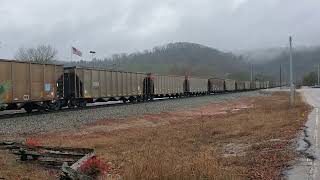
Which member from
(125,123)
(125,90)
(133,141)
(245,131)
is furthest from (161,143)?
(125,90)

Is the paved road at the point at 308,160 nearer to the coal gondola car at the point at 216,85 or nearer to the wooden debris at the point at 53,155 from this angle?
the wooden debris at the point at 53,155

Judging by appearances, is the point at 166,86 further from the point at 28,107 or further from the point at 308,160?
the point at 308,160

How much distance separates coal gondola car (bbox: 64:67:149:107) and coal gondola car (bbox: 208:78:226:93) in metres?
42.7

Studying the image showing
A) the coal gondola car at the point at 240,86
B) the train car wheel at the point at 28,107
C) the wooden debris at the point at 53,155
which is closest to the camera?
the wooden debris at the point at 53,155

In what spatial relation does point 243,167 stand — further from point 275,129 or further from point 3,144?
point 275,129

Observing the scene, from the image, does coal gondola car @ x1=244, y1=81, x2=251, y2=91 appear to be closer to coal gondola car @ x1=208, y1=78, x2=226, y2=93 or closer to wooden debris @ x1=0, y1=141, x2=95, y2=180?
coal gondola car @ x1=208, y1=78, x2=226, y2=93

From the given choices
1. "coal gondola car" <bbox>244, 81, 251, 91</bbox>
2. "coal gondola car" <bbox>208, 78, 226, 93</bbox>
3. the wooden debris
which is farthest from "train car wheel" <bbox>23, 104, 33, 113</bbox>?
"coal gondola car" <bbox>244, 81, 251, 91</bbox>

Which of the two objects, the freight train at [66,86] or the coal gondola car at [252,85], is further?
the coal gondola car at [252,85]

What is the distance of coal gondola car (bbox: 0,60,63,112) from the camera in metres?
30.7

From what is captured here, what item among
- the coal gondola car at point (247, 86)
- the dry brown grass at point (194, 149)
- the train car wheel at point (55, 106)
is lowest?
the dry brown grass at point (194, 149)

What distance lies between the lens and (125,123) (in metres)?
29.7

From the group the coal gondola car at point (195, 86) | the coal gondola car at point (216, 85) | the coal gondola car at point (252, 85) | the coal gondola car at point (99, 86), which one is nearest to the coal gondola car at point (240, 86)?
the coal gondola car at point (252, 85)

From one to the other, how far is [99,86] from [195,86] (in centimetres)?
4403

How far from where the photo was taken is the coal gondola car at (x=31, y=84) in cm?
3067
